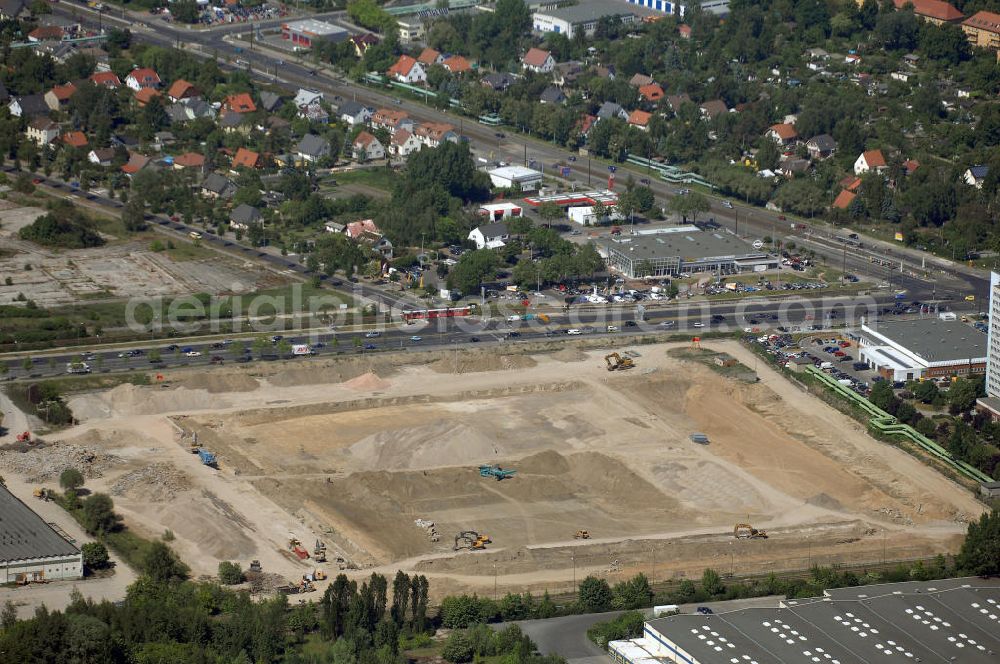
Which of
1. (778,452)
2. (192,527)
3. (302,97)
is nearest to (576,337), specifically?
(778,452)

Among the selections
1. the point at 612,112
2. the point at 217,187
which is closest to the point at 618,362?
the point at 217,187

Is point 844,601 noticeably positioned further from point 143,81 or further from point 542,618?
point 143,81

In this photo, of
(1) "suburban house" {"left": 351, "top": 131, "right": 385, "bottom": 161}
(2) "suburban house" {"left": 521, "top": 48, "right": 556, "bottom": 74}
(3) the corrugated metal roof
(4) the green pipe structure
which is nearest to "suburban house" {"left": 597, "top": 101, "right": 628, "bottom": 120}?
(2) "suburban house" {"left": 521, "top": 48, "right": 556, "bottom": 74}

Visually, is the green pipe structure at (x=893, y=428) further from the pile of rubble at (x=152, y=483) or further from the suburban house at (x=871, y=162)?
the suburban house at (x=871, y=162)

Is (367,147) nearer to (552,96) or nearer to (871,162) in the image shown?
(552,96)

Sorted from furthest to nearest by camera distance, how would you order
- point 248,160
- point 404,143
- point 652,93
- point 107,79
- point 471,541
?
point 107,79 < point 652,93 < point 404,143 < point 248,160 < point 471,541

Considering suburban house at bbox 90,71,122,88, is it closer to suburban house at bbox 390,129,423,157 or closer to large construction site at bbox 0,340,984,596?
suburban house at bbox 390,129,423,157
